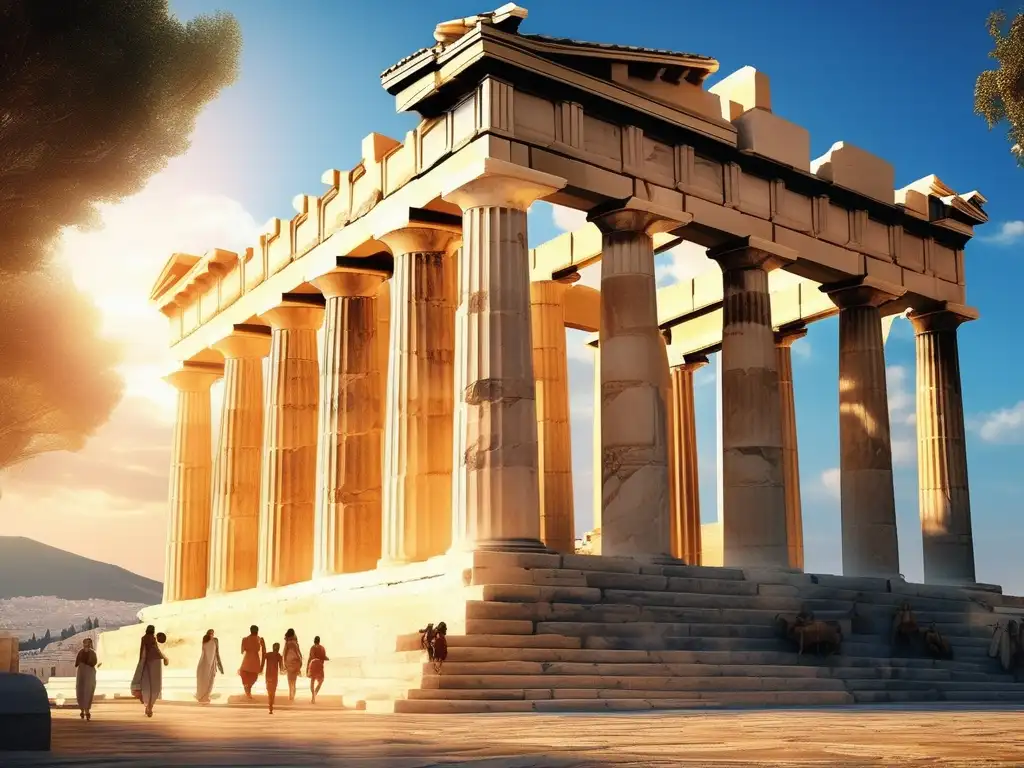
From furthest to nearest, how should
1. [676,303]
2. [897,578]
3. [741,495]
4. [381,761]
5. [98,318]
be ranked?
1. [98,318]
2. [676,303]
3. [897,578]
4. [741,495]
5. [381,761]

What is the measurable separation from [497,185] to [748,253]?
1088 cm

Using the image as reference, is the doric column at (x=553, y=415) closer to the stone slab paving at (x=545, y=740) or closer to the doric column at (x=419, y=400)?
the doric column at (x=419, y=400)

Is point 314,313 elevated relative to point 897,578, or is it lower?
elevated

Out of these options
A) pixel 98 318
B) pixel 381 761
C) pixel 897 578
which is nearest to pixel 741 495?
pixel 897 578

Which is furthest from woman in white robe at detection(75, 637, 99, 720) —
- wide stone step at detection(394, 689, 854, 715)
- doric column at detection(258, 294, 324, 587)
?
doric column at detection(258, 294, 324, 587)

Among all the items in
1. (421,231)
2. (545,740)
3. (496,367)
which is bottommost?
(545,740)

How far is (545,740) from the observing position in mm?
17828

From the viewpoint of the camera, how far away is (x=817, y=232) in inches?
1839

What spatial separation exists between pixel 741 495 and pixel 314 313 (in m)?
17.6

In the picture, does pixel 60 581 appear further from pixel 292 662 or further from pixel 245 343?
pixel 292 662

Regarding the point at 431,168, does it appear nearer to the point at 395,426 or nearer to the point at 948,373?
the point at 395,426

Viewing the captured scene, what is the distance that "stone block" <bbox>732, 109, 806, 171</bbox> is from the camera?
1752 inches

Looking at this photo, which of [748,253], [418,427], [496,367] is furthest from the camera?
[748,253]

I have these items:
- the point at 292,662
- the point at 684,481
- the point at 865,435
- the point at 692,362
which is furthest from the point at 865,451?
the point at 292,662
